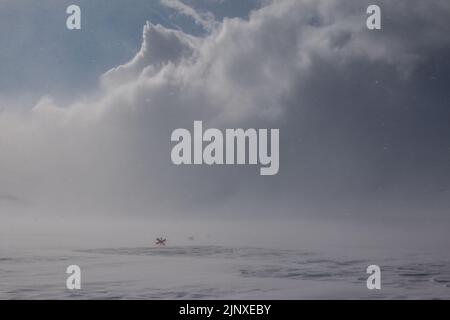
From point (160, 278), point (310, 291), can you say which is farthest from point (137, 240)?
point (310, 291)

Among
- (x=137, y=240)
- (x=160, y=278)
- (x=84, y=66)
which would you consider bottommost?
(x=160, y=278)

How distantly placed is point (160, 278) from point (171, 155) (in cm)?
117

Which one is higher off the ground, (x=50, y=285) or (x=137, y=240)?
(x=137, y=240)

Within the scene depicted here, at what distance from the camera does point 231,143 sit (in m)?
5.68

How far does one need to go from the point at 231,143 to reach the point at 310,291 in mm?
1589

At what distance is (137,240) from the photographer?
5652 mm
